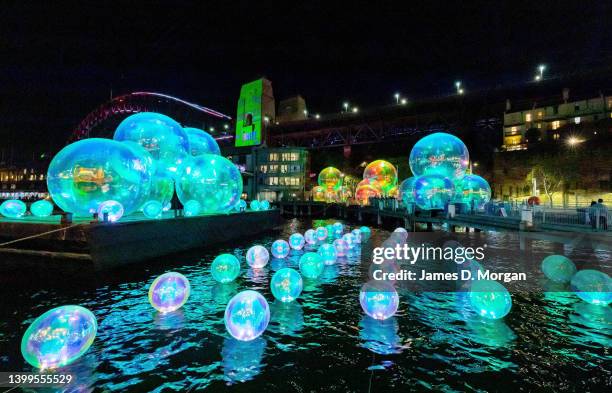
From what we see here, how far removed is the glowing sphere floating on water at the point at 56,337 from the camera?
4.37 m

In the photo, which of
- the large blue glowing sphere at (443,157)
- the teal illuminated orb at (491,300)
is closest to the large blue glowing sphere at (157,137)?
the teal illuminated orb at (491,300)

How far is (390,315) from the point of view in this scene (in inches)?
270

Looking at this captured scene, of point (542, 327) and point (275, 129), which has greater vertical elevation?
point (275, 129)

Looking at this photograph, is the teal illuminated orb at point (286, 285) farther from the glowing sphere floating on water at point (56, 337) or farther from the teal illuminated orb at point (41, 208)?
the teal illuminated orb at point (41, 208)

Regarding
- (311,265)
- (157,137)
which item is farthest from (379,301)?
(157,137)

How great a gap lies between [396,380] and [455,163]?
746 inches

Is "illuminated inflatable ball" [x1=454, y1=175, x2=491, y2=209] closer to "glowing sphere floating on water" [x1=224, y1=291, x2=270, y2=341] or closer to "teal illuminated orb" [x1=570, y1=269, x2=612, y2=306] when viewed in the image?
"teal illuminated orb" [x1=570, y1=269, x2=612, y2=306]

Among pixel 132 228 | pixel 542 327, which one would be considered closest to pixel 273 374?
pixel 542 327

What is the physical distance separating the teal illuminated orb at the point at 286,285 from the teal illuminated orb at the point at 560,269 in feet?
24.8

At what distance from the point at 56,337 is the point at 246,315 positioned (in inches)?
106

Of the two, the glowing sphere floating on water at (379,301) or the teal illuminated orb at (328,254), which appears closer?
the glowing sphere floating on water at (379,301)

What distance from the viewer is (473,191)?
74.9ft

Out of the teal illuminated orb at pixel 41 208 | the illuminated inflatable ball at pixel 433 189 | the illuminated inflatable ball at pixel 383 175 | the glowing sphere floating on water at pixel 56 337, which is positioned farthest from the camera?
the illuminated inflatable ball at pixel 383 175

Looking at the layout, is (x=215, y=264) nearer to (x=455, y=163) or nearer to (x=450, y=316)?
(x=450, y=316)
